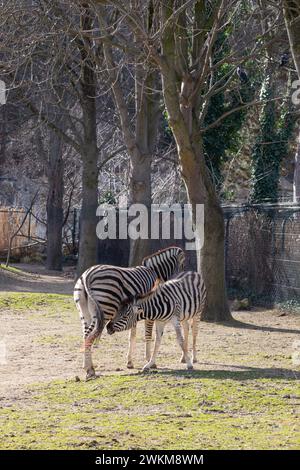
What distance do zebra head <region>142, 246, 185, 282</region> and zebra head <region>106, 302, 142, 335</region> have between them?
210 cm

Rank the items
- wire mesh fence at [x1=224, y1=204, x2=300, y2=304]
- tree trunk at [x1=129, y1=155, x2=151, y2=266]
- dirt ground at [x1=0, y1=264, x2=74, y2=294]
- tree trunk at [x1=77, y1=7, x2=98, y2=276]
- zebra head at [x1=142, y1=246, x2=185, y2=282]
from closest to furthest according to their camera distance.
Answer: zebra head at [x1=142, y1=246, x2=185, y2=282] → wire mesh fence at [x1=224, y1=204, x2=300, y2=304] → tree trunk at [x1=129, y1=155, x2=151, y2=266] → dirt ground at [x1=0, y1=264, x2=74, y2=294] → tree trunk at [x1=77, y1=7, x2=98, y2=276]

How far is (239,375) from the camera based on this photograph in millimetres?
11008

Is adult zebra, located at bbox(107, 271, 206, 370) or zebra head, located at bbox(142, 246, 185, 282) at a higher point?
zebra head, located at bbox(142, 246, 185, 282)

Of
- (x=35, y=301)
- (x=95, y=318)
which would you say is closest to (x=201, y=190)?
(x=35, y=301)

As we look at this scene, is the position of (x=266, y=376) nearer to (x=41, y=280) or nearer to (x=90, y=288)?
(x=90, y=288)

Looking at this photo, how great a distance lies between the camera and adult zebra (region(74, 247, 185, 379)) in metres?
11.5

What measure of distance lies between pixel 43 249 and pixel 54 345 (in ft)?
72.2

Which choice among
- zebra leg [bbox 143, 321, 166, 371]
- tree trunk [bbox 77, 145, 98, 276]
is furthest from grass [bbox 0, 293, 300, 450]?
tree trunk [bbox 77, 145, 98, 276]

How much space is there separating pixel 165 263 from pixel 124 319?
94.1 inches

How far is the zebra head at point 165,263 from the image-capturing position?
45.0 feet

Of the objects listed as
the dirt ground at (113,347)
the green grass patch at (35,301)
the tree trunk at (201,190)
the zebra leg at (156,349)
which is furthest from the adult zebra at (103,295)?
the green grass patch at (35,301)

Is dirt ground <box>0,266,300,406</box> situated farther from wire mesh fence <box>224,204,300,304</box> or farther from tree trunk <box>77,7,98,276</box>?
tree trunk <box>77,7,98,276</box>

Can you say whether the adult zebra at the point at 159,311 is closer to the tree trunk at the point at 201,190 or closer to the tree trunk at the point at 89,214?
the tree trunk at the point at 201,190

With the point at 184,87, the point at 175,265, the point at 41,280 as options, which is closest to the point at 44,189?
the point at 41,280
